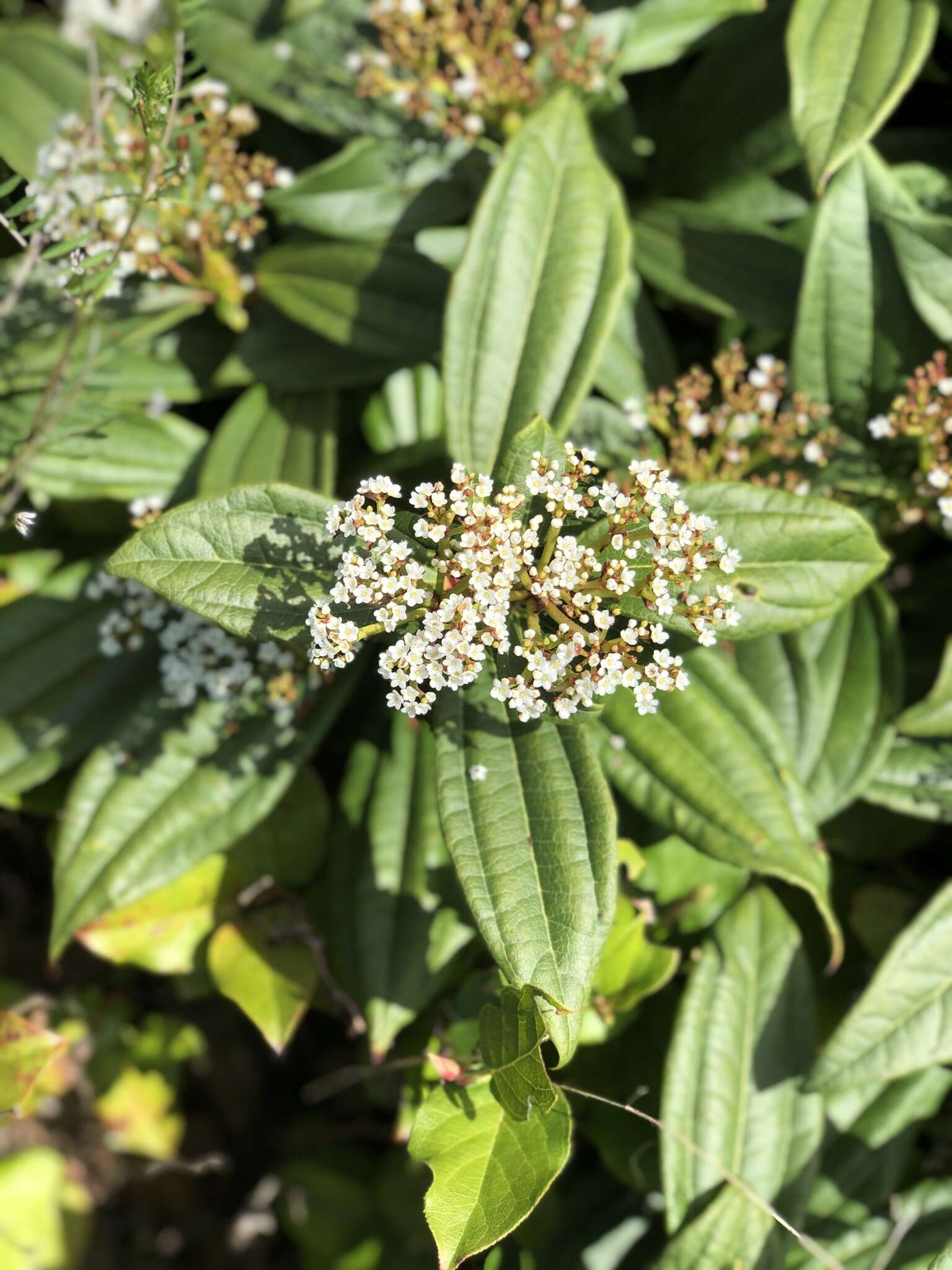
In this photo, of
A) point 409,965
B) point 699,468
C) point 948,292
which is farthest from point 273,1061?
point 948,292

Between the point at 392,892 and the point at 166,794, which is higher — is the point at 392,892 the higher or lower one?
the lower one

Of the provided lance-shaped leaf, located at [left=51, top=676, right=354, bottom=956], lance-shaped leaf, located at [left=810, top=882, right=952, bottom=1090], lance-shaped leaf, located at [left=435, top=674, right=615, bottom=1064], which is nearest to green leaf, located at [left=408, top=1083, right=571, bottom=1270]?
lance-shaped leaf, located at [left=435, top=674, right=615, bottom=1064]

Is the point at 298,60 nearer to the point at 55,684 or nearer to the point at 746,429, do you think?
the point at 746,429

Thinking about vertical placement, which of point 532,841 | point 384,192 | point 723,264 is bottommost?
point 532,841

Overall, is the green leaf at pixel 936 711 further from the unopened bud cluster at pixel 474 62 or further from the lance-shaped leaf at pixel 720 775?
the unopened bud cluster at pixel 474 62


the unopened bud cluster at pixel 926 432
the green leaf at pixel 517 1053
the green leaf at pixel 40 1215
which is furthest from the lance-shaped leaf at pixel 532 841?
the green leaf at pixel 40 1215

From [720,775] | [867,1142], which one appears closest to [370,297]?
[720,775]

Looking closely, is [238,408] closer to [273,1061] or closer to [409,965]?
[409,965]
